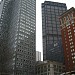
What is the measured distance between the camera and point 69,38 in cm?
12250

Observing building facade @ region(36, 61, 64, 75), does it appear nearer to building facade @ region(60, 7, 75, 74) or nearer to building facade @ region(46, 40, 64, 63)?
building facade @ region(60, 7, 75, 74)

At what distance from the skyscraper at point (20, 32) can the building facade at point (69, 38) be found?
32.3 m

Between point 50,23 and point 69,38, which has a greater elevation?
point 50,23

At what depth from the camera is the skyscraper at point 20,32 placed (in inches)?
5095

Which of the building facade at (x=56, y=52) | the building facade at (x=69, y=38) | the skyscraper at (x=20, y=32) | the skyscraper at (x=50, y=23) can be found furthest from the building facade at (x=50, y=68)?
the skyscraper at (x=50, y=23)

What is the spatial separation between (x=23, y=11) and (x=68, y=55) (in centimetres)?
6696

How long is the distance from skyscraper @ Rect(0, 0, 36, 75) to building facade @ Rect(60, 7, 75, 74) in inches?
1273

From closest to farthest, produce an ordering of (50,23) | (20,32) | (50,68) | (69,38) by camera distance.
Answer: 1. (50,68)
2. (69,38)
3. (20,32)
4. (50,23)

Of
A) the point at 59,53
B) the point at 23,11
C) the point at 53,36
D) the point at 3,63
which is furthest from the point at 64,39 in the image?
the point at 3,63

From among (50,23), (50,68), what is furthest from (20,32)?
(50,68)

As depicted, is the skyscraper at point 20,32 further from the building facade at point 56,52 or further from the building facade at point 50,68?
the building facade at point 56,52

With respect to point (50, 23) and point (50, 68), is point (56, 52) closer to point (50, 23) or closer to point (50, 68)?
point (50, 68)

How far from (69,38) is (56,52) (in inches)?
1305

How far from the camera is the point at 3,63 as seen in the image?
2189 inches
